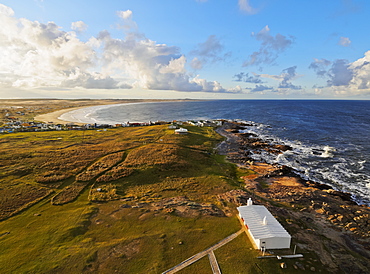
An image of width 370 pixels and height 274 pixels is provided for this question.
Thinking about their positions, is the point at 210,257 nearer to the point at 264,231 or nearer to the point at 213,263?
the point at 213,263

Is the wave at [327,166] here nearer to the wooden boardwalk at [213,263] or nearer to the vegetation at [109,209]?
the vegetation at [109,209]

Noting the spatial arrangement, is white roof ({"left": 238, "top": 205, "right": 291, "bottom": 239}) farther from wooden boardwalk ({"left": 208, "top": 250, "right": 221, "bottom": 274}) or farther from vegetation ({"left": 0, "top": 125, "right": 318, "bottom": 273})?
wooden boardwalk ({"left": 208, "top": 250, "right": 221, "bottom": 274})

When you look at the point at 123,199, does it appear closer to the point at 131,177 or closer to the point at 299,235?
the point at 131,177

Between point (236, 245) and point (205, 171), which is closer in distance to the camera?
point (236, 245)

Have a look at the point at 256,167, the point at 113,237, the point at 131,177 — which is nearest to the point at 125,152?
the point at 131,177

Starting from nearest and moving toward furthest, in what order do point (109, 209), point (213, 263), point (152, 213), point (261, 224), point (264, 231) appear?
point (213, 263) < point (264, 231) < point (261, 224) < point (152, 213) < point (109, 209)

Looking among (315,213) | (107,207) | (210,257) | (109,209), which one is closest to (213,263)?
(210,257)
